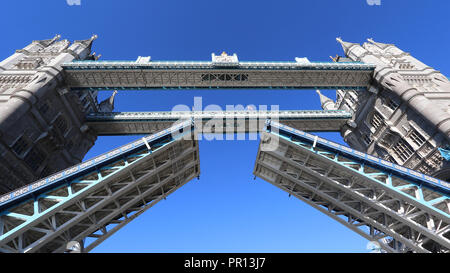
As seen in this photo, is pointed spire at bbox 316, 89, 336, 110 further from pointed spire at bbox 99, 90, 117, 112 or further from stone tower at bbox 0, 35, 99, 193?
stone tower at bbox 0, 35, 99, 193

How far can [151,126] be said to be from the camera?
44.3 m

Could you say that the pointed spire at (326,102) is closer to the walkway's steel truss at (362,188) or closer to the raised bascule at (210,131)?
the raised bascule at (210,131)

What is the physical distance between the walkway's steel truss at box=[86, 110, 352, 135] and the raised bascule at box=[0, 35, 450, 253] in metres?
0.20

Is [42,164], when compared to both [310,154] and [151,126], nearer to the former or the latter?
[151,126]

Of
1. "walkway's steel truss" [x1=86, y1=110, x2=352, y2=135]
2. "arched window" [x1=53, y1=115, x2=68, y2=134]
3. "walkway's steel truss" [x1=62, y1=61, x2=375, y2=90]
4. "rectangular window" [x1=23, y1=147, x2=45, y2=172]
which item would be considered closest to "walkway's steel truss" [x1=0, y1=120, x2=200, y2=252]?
"rectangular window" [x1=23, y1=147, x2=45, y2=172]

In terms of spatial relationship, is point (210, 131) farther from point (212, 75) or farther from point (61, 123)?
point (61, 123)

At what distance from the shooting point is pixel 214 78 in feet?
A: 135

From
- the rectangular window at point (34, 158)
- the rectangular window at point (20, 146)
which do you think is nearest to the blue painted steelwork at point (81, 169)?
the rectangular window at point (20, 146)

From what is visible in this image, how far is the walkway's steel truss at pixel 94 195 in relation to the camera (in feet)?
51.0

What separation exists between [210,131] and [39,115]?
25.8m

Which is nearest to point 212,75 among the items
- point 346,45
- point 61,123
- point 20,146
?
point 61,123
